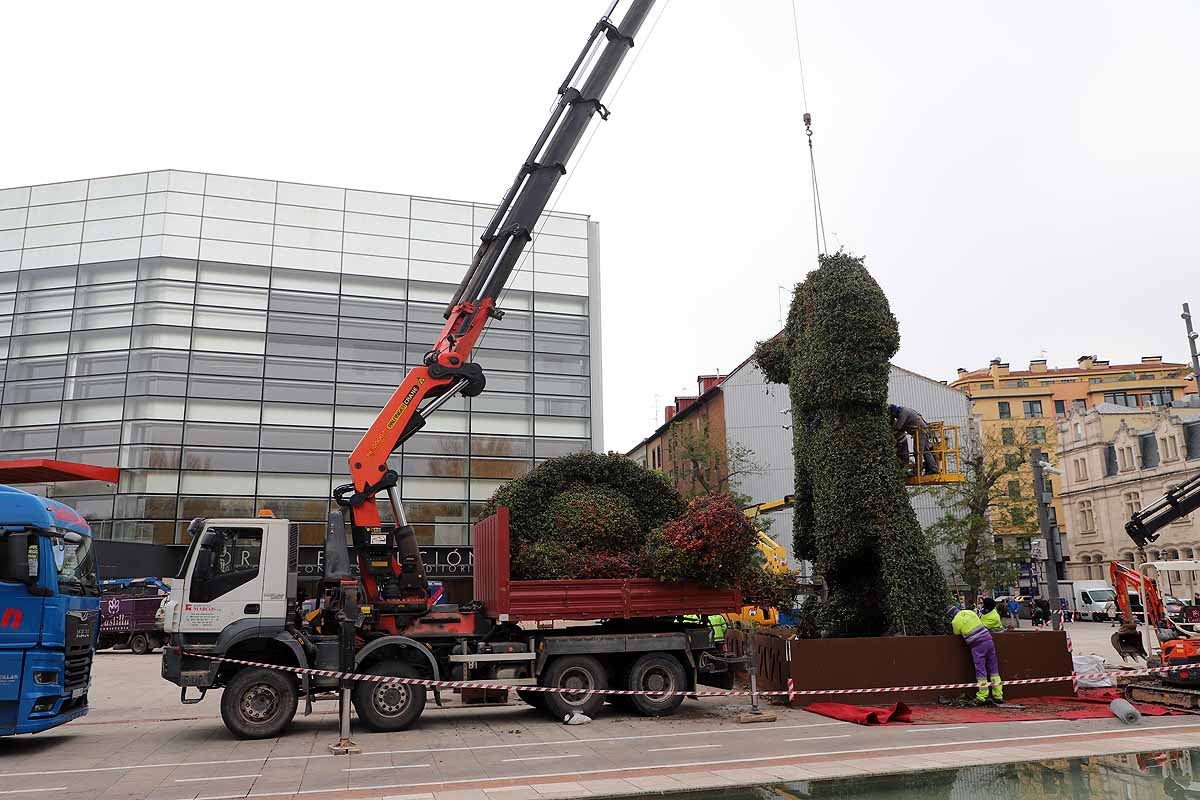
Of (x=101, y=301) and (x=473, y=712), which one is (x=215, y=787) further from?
(x=101, y=301)

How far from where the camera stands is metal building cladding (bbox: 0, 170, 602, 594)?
3122cm

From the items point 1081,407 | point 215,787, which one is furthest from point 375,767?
point 1081,407

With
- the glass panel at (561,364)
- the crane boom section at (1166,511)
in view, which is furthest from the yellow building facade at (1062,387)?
the crane boom section at (1166,511)

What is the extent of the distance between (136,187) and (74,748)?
2821 centimetres

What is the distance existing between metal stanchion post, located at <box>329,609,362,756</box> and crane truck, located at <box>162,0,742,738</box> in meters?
0.05

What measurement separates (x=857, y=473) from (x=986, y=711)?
4.34 m

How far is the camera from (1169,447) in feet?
156

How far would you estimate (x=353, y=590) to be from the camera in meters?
11.8

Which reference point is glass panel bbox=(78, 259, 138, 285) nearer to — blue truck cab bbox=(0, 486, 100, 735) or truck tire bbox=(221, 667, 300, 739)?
blue truck cab bbox=(0, 486, 100, 735)

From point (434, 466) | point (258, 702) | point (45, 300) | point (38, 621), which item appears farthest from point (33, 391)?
point (258, 702)

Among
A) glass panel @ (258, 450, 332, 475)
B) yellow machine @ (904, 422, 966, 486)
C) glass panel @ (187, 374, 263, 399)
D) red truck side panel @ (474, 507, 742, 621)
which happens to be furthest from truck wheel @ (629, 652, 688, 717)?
glass panel @ (187, 374, 263, 399)

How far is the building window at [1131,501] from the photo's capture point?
50.9 m

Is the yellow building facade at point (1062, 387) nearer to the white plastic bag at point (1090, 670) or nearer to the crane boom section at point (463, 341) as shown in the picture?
the white plastic bag at point (1090, 670)

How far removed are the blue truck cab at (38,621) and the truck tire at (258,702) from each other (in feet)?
6.88
